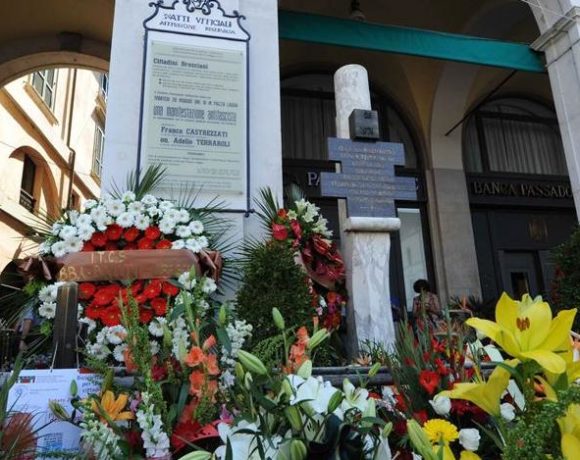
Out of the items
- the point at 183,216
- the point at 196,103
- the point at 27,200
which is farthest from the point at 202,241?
the point at 27,200

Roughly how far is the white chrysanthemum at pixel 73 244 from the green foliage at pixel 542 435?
3133mm

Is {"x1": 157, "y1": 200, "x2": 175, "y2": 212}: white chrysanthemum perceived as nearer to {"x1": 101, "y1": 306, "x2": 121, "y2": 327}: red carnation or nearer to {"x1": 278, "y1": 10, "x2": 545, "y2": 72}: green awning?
{"x1": 101, "y1": 306, "x2": 121, "y2": 327}: red carnation

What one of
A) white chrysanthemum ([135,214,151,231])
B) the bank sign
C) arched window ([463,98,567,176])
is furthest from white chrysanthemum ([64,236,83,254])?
arched window ([463,98,567,176])

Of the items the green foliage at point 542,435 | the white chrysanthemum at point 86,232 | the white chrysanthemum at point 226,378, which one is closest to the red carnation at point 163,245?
the white chrysanthemum at point 86,232

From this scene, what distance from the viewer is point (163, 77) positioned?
15.6 ft

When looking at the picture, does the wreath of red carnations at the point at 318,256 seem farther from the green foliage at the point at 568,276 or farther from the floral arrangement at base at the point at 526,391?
the floral arrangement at base at the point at 526,391

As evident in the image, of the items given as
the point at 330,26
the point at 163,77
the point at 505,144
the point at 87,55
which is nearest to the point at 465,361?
the point at 163,77

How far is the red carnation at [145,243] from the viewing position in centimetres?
346

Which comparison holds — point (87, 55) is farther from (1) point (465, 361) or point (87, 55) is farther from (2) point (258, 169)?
(1) point (465, 361)

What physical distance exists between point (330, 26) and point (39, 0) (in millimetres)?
6355

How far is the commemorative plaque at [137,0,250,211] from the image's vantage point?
4543 mm

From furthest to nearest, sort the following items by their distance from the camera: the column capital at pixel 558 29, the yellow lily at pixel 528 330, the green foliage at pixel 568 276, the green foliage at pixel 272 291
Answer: the column capital at pixel 558 29 < the green foliage at pixel 568 276 < the green foliage at pixel 272 291 < the yellow lily at pixel 528 330

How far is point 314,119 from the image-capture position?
10867 mm

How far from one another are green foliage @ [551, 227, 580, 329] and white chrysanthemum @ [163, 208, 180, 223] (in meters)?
3.94
